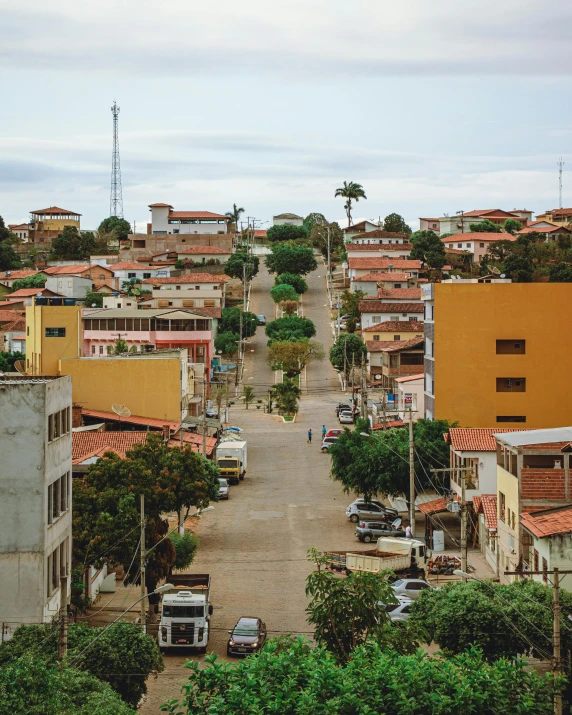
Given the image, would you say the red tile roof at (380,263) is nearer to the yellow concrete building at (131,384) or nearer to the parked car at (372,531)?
the yellow concrete building at (131,384)

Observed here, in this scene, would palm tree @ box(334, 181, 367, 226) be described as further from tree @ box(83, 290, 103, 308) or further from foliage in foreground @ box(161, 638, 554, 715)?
foliage in foreground @ box(161, 638, 554, 715)

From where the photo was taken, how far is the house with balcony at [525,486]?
3516cm

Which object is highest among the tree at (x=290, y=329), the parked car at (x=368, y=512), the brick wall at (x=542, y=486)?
the tree at (x=290, y=329)

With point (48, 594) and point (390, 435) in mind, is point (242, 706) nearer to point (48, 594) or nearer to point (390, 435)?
point (48, 594)

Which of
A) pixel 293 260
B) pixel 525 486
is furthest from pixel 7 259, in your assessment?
pixel 525 486

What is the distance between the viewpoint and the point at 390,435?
172ft

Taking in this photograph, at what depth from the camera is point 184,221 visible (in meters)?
167

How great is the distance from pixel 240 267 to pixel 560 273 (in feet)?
136

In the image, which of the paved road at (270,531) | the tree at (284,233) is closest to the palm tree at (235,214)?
the tree at (284,233)

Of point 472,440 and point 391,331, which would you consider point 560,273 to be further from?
point 472,440

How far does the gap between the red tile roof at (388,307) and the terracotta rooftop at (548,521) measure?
7715 centimetres

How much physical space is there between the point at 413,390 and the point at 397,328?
34667mm

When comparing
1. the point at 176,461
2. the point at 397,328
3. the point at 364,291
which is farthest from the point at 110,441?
the point at 364,291

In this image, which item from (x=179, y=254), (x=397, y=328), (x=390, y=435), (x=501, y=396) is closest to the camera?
(x=390, y=435)
